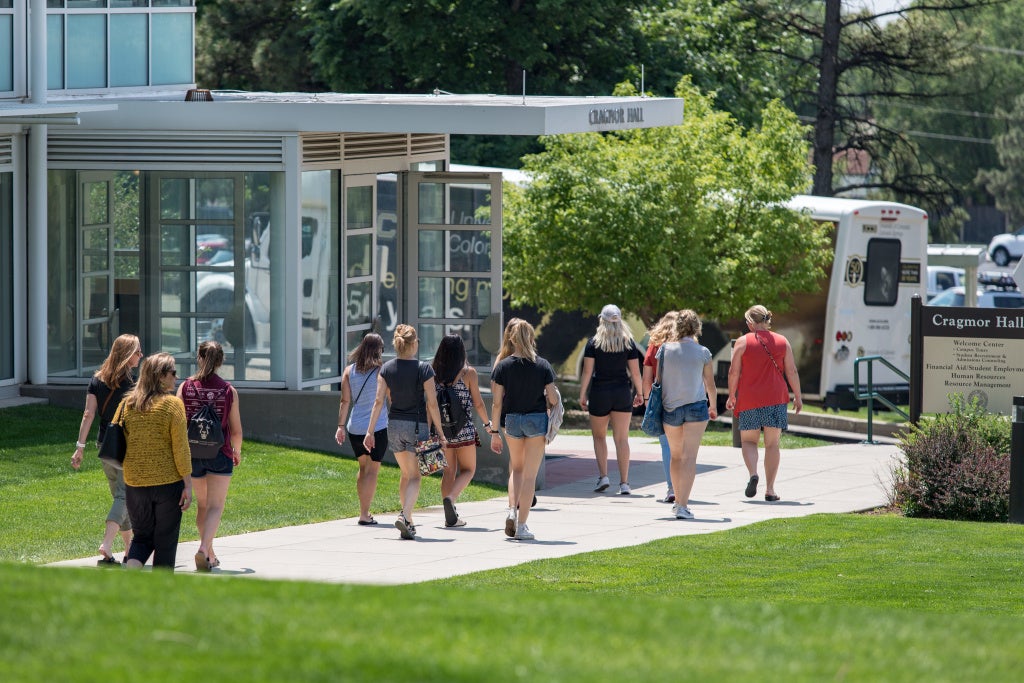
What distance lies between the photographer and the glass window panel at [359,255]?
55.7 ft

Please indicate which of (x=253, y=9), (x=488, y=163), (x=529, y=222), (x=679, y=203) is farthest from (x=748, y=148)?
(x=253, y=9)

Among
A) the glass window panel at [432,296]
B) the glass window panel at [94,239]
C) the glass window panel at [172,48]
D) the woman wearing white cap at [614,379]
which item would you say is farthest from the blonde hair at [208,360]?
the glass window panel at [172,48]

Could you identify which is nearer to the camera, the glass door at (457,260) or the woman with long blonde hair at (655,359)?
the woman with long blonde hair at (655,359)

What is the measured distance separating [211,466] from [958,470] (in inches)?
250

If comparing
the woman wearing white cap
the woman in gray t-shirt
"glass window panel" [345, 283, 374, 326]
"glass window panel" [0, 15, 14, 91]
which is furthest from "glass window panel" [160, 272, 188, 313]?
the woman in gray t-shirt

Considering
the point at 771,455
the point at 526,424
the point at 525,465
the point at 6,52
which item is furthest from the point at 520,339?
the point at 6,52

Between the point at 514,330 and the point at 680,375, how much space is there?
6.20 ft

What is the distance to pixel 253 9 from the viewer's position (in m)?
37.7

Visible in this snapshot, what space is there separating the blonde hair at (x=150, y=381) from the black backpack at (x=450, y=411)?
10.5 ft

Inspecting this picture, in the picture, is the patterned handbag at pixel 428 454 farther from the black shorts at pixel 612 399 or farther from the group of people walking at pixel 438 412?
the black shorts at pixel 612 399

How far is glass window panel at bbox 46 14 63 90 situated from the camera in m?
18.3

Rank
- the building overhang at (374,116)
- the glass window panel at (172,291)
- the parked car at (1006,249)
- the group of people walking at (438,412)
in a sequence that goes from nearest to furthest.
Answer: the group of people walking at (438,412)
the building overhang at (374,116)
the glass window panel at (172,291)
the parked car at (1006,249)

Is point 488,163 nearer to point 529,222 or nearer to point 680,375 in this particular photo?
point 529,222

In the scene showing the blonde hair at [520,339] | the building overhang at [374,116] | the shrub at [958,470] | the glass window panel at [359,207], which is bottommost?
the shrub at [958,470]
